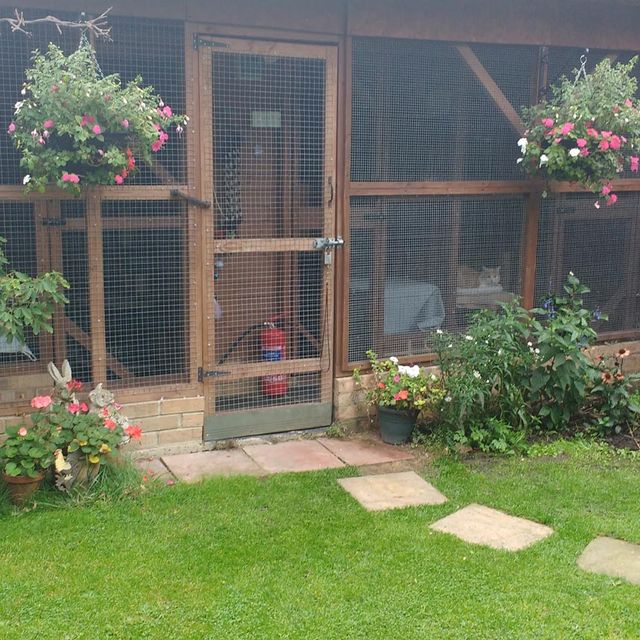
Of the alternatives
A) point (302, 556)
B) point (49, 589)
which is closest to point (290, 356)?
point (302, 556)

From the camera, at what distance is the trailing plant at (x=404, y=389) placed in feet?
16.7

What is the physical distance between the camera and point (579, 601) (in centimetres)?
322

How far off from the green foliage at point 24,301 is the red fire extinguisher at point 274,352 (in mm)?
1418

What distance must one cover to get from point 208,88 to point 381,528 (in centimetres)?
262

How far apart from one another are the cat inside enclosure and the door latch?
3.16 feet

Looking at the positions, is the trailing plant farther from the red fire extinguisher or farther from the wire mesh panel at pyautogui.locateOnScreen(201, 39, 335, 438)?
the red fire extinguisher

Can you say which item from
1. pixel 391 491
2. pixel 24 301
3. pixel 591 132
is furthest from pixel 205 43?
pixel 391 491

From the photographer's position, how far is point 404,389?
16.7 feet

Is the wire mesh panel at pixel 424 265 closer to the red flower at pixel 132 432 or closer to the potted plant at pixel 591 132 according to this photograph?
the potted plant at pixel 591 132

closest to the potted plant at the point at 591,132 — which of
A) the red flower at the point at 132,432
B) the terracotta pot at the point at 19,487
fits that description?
the red flower at the point at 132,432

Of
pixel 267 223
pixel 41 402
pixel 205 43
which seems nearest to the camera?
pixel 41 402

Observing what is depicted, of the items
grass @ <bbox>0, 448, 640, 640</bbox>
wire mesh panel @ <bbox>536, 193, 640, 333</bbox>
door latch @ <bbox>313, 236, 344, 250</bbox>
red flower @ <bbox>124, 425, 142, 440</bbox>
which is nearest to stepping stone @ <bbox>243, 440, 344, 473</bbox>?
grass @ <bbox>0, 448, 640, 640</bbox>

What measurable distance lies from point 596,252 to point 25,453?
4.18m

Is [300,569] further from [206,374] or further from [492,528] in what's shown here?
[206,374]
